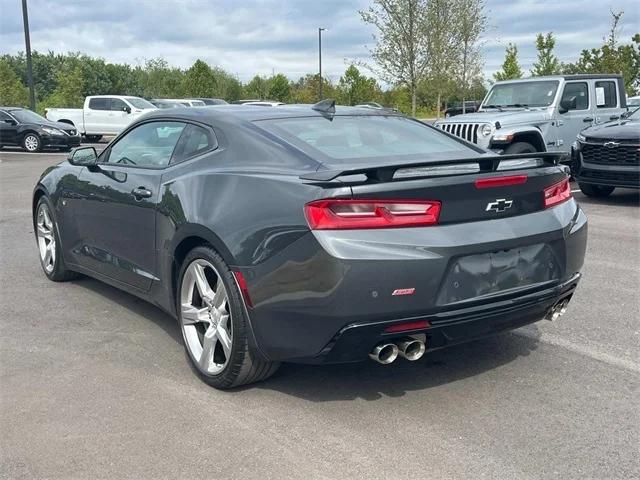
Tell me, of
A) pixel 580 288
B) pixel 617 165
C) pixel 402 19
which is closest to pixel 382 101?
pixel 402 19

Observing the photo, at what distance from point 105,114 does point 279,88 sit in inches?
939

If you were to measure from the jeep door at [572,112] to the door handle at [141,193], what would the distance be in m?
9.37

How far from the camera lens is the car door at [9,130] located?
23953mm

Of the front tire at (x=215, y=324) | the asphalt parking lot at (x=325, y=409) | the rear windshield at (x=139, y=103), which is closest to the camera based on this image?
the asphalt parking lot at (x=325, y=409)

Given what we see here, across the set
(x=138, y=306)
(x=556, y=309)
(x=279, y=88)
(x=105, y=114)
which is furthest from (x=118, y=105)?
(x=556, y=309)

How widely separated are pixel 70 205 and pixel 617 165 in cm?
757

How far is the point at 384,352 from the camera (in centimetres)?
341

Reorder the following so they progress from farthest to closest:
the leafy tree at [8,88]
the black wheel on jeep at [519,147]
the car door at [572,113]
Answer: the leafy tree at [8,88] → the car door at [572,113] → the black wheel on jeep at [519,147]

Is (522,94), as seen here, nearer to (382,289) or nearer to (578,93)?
(578,93)

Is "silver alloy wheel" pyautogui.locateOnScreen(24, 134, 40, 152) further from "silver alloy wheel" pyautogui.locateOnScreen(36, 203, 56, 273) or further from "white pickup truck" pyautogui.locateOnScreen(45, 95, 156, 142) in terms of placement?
"silver alloy wheel" pyautogui.locateOnScreen(36, 203, 56, 273)

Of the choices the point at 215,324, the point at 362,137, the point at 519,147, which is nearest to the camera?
the point at 215,324

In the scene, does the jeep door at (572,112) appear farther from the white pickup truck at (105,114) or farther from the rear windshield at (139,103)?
the rear windshield at (139,103)

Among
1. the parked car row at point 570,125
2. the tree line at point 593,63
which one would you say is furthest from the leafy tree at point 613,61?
the parked car row at point 570,125

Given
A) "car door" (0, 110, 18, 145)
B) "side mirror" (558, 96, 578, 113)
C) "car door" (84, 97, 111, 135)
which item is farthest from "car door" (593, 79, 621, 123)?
"car door" (84, 97, 111, 135)
